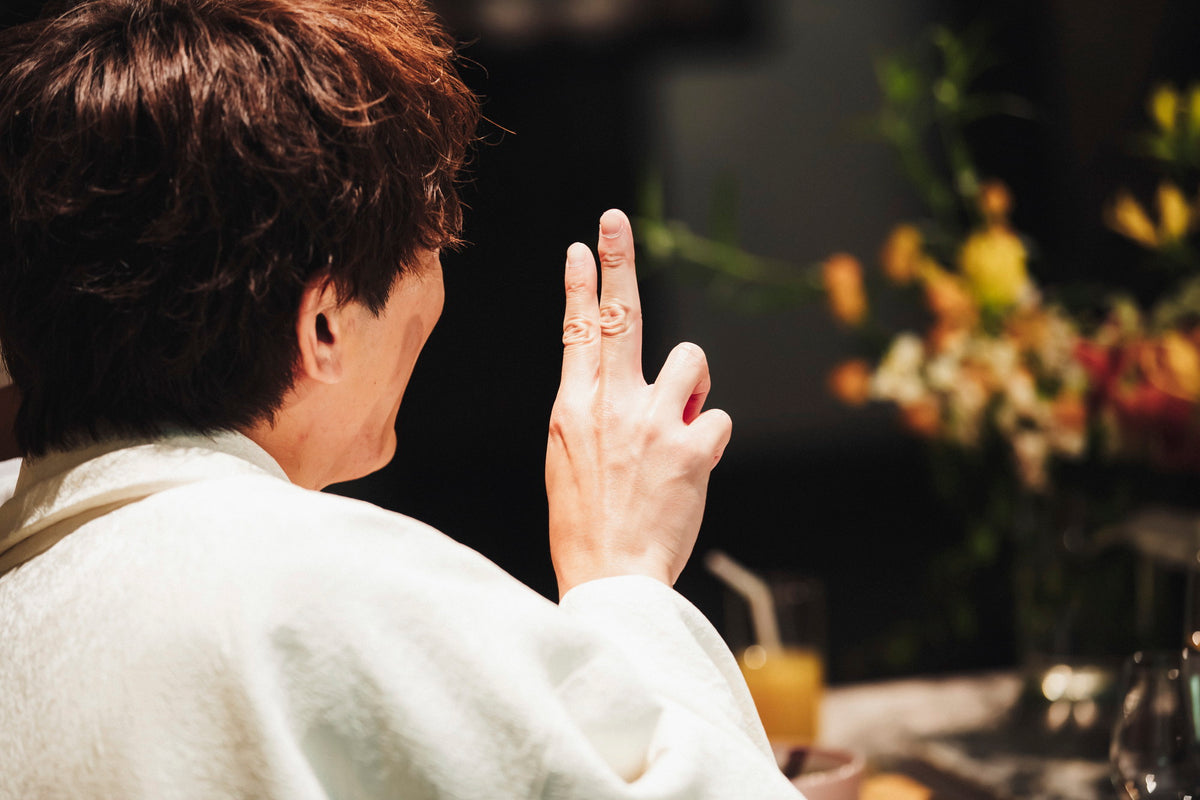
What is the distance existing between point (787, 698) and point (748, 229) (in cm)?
184

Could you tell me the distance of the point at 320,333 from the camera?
686 mm

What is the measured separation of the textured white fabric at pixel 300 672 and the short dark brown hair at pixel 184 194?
0.08m

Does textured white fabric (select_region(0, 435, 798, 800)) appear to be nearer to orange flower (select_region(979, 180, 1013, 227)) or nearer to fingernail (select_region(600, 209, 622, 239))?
fingernail (select_region(600, 209, 622, 239))

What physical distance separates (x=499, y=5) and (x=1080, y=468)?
1.84 metres

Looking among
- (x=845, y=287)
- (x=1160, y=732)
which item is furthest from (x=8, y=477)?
(x=845, y=287)

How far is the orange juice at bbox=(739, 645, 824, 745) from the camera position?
1.43 m

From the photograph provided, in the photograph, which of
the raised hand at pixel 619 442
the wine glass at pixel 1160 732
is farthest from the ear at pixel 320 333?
the wine glass at pixel 1160 732

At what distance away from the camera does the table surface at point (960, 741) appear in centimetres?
130

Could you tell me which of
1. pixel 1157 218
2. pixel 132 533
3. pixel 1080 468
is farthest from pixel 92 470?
pixel 1157 218

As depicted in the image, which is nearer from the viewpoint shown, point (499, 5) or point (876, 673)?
point (499, 5)

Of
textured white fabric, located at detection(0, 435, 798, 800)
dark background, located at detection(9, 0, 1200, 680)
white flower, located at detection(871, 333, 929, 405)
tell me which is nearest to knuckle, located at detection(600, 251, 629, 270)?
textured white fabric, located at detection(0, 435, 798, 800)

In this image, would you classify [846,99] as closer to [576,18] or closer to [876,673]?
[576,18]

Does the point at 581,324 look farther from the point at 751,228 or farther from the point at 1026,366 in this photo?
the point at 751,228

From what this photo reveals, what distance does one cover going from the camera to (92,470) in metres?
0.62
